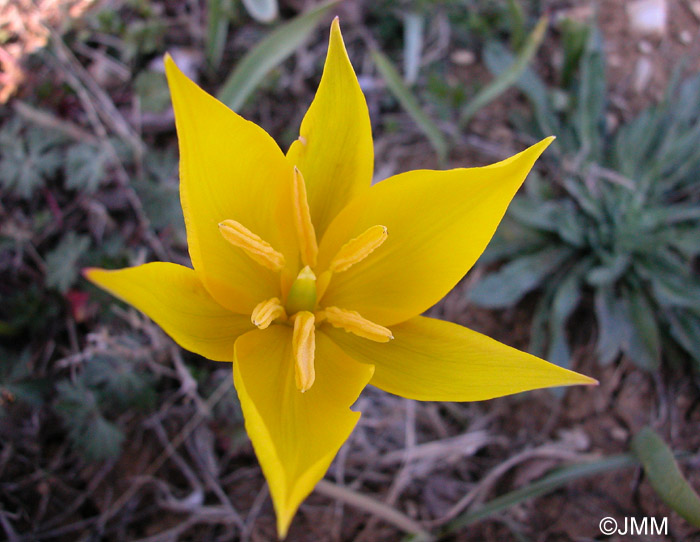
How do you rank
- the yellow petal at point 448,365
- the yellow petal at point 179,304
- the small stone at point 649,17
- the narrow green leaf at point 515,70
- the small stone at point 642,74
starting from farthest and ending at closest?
the small stone at point 649,17 → the small stone at point 642,74 → the narrow green leaf at point 515,70 → the yellow petal at point 448,365 → the yellow petal at point 179,304

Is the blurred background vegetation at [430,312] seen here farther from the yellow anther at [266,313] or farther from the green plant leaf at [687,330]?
the yellow anther at [266,313]

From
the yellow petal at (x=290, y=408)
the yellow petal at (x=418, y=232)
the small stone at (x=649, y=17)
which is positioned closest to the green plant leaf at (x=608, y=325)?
the yellow petal at (x=418, y=232)

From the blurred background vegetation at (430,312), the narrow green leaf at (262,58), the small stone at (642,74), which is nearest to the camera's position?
the blurred background vegetation at (430,312)

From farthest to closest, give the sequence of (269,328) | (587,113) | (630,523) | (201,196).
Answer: (587,113)
(630,523)
(269,328)
(201,196)

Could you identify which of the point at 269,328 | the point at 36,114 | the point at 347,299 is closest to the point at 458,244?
the point at 347,299

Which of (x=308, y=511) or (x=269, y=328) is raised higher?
(x=269, y=328)

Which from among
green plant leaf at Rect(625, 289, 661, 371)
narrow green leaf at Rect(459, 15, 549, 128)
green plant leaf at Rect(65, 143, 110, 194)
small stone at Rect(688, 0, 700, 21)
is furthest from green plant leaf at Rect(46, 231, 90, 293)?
small stone at Rect(688, 0, 700, 21)

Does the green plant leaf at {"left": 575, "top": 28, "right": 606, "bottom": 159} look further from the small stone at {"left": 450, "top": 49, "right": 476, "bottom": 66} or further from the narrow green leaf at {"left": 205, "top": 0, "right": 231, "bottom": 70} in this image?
the narrow green leaf at {"left": 205, "top": 0, "right": 231, "bottom": 70}

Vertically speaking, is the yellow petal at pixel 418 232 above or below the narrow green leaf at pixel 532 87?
below

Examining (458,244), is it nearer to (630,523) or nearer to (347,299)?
(347,299)
